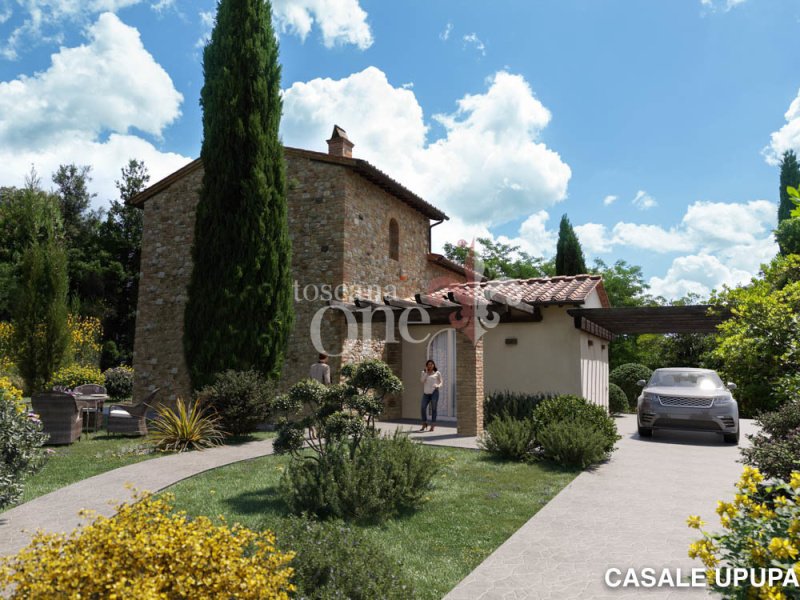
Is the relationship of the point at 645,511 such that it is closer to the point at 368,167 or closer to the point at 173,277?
the point at 368,167

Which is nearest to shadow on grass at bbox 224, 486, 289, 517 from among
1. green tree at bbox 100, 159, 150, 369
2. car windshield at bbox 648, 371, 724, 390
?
car windshield at bbox 648, 371, 724, 390

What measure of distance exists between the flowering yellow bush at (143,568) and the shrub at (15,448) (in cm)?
388

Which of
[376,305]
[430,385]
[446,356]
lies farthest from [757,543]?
[446,356]

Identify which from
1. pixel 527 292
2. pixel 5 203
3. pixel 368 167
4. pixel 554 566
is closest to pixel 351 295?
pixel 368 167

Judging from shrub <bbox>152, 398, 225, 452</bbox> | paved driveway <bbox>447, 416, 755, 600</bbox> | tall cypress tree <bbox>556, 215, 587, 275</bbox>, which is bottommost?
paved driveway <bbox>447, 416, 755, 600</bbox>

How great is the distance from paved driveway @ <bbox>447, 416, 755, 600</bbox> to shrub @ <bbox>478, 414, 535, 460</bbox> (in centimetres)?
124

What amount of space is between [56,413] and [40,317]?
901 cm

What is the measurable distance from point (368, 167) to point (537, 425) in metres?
7.94

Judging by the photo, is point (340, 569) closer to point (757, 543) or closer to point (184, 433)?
Result: point (757, 543)

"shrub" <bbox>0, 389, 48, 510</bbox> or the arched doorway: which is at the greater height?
the arched doorway

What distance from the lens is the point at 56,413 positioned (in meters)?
9.98

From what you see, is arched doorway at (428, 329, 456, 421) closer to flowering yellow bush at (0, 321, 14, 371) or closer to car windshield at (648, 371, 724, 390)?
car windshield at (648, 371, 724, 390)

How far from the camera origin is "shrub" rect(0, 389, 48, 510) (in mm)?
5699

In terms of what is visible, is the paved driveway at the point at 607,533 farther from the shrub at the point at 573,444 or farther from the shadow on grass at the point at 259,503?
the shadow on grass at the point at 259,503
